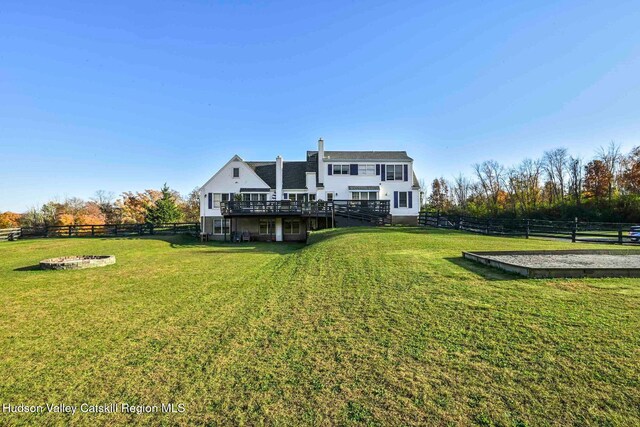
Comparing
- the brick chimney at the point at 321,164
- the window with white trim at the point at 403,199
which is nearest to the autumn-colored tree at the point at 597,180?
the window with white trim at the point at 403,199

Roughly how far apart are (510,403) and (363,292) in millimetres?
4154

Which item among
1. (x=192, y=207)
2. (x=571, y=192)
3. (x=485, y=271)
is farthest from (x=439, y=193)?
(x=485, y=271)

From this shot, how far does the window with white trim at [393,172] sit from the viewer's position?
3288 centimetres

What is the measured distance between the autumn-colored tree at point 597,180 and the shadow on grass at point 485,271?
41967 millimetres

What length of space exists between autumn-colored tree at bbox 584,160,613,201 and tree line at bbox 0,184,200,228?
59458 millimetres

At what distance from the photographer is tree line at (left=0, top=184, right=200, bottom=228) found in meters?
47.5

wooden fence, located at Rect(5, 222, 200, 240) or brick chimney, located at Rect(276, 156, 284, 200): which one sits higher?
brick chimney, located at Rect(276, 156, 284, 200)

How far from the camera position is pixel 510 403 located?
3.58 meters

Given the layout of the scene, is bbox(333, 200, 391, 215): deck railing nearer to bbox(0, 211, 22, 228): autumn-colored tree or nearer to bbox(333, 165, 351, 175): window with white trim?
bbox(333, 165, 351, 175): window with white trim

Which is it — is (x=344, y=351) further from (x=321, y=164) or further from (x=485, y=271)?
(x=321, y=164)

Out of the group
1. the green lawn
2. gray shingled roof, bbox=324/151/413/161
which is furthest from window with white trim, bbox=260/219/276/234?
the green lawn

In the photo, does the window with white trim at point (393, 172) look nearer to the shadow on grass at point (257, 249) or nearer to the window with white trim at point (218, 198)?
the shadow on grass at point (257, 249)

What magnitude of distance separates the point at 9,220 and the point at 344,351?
205 ft

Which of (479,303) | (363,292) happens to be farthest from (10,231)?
(479,303)
